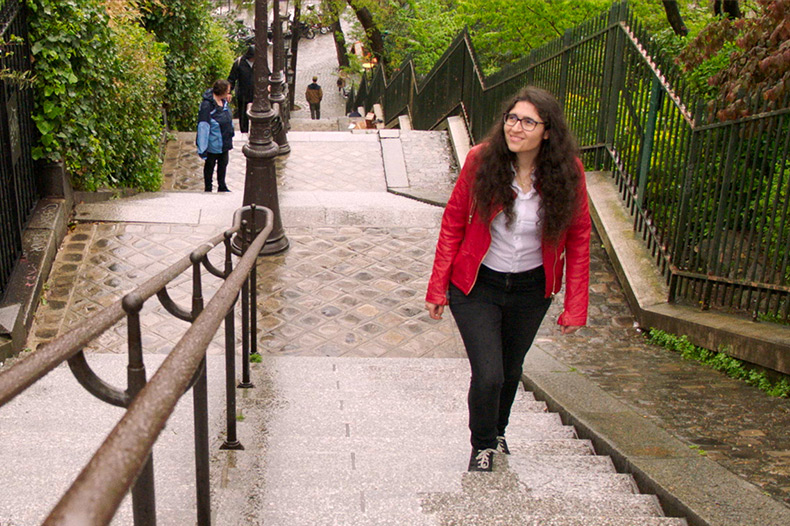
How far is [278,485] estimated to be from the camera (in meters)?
3.07

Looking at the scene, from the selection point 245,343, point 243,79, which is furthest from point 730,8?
point 243,79

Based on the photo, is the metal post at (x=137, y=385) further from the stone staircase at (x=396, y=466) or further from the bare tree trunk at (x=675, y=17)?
the bare tree trunk at (x=675, y=17)

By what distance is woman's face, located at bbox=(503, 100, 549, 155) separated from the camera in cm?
332

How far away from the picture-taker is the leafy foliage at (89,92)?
24.7ft

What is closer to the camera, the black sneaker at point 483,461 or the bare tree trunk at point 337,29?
the black sneaker at point 483,461

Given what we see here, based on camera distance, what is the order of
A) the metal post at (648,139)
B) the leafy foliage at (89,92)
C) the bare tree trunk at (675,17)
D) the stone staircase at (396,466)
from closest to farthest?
1. the stone staircase at (396,466)
2. the metal post at (648,139)
3. the leafy foliage at (89,92)
4. the bare tree trunk at (675,17)

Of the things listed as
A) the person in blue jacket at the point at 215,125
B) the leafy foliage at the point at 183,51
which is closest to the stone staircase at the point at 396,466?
the person in blue jacket at the point at 215,125

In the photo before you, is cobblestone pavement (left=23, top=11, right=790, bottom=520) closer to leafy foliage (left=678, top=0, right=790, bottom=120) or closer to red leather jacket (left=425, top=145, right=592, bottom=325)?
red leather jacket (left=425, top=145, right=592, bottom=325)

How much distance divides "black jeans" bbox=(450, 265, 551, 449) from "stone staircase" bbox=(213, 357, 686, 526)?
212mm

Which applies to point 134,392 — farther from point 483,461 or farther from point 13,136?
point 13,136

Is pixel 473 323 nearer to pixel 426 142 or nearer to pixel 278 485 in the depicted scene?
pixel 278 485

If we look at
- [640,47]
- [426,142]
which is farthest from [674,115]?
[426,142]

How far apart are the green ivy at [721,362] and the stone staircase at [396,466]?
137 centimetres

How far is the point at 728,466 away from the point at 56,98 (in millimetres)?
6501
